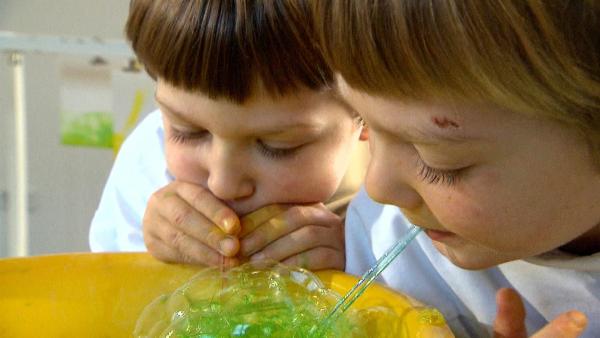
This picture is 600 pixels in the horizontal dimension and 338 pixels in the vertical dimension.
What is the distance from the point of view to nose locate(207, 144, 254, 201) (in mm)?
739

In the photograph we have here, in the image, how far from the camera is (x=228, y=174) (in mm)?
743

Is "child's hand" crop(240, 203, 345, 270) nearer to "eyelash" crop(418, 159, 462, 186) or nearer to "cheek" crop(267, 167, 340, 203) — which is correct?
"cheek" crop(267, 167, 340, 203)

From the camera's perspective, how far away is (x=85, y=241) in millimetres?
1841

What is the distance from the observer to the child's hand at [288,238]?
30.0 inches

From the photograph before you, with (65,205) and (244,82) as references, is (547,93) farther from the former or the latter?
(65,205)

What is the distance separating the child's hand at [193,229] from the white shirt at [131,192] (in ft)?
0.61

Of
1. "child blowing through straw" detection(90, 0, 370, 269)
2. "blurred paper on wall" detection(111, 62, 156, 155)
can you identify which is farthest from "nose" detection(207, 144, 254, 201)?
"blurred paper on wall" detection(111, 62, 156, 155)

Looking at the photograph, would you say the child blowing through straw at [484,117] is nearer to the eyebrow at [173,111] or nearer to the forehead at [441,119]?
the forehead at [441,119]

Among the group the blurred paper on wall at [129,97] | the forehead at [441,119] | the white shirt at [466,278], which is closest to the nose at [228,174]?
the white shirt at [466,278]

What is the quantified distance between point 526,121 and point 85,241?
1.51 m

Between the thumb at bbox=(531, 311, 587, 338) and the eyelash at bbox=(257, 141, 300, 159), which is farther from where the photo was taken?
the eyelash at bbox=(257, 141, 300, 159)

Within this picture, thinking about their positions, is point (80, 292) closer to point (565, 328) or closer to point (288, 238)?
point (288, 238)

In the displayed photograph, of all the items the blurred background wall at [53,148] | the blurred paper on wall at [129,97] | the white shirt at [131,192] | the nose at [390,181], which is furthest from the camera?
the blurred background wall at [53,148]

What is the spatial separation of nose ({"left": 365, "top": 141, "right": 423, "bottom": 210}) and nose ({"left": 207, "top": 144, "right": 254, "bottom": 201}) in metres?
0.20
